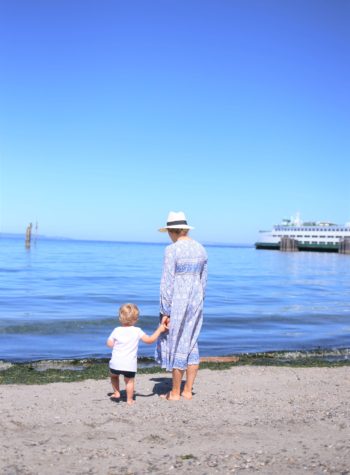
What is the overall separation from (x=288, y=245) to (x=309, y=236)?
594 centimetres

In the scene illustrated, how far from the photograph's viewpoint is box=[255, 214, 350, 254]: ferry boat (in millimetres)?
114625

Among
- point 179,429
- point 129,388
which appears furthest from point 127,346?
point 179,429

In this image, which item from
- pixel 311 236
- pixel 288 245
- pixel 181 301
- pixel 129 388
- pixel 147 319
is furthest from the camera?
pixel 311 236

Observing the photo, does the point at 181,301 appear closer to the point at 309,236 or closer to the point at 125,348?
the point at 125,348

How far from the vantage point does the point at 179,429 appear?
522cm

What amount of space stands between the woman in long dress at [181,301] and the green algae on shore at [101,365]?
74.5 inches

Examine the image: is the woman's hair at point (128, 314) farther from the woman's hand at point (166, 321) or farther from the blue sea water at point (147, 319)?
the blue sea water at point (147, 319)

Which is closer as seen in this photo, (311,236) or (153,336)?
(153,336)

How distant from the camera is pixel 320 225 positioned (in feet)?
389

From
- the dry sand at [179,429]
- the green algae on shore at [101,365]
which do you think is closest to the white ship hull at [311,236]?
the green algae on shore at [101,365]

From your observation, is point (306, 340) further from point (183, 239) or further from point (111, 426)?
point (111, 426)

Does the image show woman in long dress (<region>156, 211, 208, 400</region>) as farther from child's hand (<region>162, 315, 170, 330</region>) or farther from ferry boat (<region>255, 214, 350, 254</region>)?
ferry boat (<region>255, 214, 350, 254</region>)

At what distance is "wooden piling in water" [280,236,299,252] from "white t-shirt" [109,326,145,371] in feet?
370

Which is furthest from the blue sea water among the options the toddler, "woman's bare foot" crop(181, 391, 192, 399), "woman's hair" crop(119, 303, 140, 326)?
"woman's hair" crop(119, 303, 140, 326)
